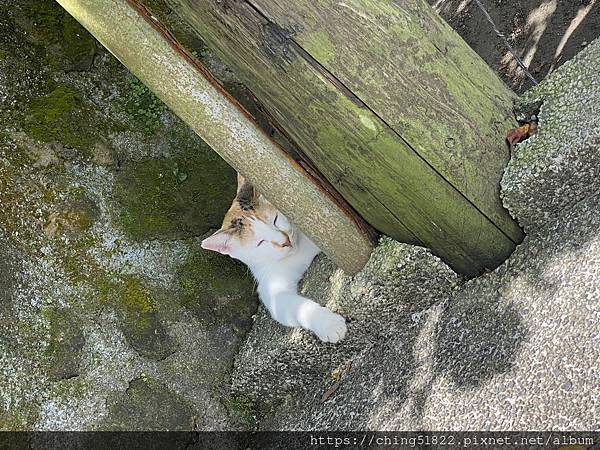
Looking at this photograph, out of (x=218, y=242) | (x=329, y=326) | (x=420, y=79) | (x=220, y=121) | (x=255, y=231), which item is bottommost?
(x=218, y=242)

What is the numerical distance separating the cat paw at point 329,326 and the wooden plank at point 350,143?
471mm

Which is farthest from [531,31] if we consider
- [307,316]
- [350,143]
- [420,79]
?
[307,316]

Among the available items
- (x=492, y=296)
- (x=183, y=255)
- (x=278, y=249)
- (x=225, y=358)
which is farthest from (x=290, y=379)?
(x=492, y=296)

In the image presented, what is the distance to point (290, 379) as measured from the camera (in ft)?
10.3

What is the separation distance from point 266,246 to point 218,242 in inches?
10.1

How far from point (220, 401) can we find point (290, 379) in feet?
1.47

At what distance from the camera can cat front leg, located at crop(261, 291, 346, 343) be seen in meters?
2.81

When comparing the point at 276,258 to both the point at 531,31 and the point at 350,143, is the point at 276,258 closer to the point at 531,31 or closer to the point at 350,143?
the point at 350,143

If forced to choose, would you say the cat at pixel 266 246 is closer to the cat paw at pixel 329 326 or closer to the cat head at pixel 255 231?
the cat head at pixel 255 231

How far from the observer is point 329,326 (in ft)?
9.18

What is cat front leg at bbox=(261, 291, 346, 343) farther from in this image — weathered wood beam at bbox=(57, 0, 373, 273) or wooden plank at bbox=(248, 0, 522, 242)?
wooden plank at bbox=(248, 0, 522, 242)

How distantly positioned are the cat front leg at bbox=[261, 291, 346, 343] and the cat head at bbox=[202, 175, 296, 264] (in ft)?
0.83

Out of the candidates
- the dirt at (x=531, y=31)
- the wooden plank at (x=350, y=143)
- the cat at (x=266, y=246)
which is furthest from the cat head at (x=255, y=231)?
the dirt at (x=531, y=31)

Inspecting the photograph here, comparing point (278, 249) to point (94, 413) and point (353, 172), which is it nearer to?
point (353, 172)
